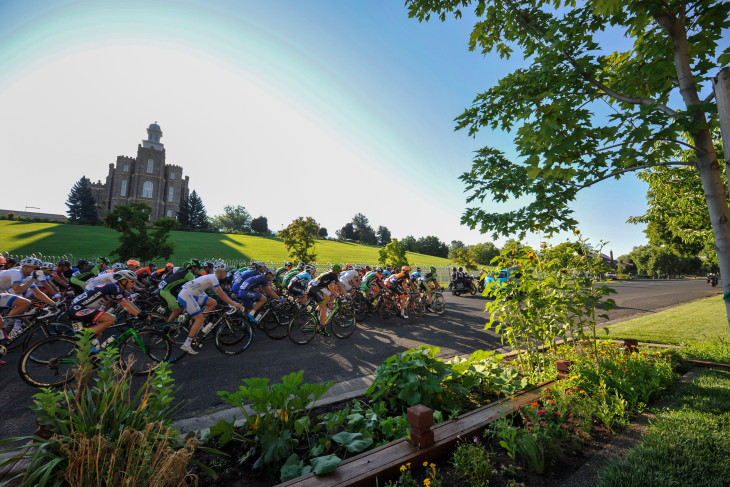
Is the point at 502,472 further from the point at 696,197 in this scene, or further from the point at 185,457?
the point at 696,197

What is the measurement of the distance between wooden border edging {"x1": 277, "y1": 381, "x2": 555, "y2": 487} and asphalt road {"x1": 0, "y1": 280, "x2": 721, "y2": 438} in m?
2.69

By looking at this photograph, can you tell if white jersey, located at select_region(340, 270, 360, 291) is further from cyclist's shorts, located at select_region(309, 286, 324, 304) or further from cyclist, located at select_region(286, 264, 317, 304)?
cyclist's shorts, located at select_region(309, 286, 324, 304)

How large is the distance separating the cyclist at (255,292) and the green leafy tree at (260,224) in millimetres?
82706

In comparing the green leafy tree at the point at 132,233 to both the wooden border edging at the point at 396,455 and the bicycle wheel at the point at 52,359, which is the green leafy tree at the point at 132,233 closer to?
the bicycle wheel at the point at 52,359

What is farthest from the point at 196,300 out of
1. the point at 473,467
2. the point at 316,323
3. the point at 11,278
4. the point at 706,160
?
the point at 706,160

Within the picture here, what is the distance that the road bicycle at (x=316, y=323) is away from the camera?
748cm

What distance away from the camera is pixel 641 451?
7.82ft

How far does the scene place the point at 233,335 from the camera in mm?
6840

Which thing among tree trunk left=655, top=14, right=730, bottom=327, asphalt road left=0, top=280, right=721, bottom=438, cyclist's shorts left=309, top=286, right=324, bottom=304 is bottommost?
asphalt road left=0, top=280, right=721, bottom=438

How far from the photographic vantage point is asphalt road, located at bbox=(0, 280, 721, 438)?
4.18 m

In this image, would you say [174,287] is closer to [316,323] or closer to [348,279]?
[316,323]

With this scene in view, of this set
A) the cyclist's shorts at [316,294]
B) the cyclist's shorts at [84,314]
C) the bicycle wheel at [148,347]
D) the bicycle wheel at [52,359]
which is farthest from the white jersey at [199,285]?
the cyclist's shorts at [316,294]

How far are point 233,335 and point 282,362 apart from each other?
1630 millimetres

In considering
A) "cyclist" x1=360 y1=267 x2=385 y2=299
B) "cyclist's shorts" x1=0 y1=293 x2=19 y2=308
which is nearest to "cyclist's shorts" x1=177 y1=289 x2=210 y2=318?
"cyclist's shorts" x1=0 y1=293 x2=19 y2=308
